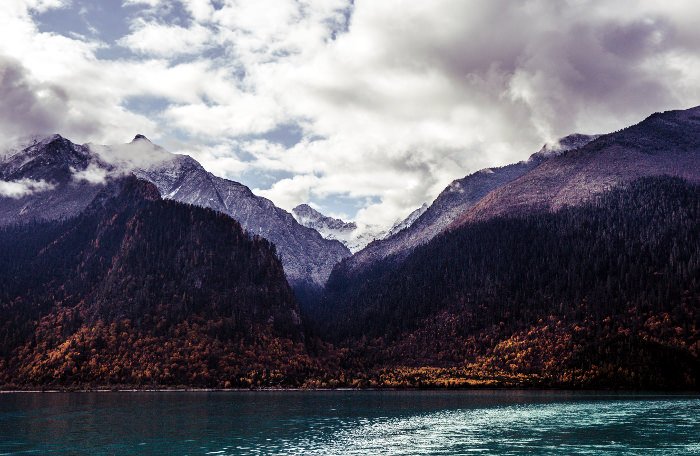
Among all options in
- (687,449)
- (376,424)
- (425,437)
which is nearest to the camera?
(687,449)

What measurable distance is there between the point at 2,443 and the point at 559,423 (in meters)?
108

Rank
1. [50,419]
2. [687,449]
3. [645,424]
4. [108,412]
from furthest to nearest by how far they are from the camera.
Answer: [108,412] < [50,419] < [645,424] < [687,449]

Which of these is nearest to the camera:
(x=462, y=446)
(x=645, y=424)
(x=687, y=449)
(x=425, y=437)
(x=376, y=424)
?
(x=687, y=449)

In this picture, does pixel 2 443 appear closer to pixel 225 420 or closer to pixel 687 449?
pixel 225 420

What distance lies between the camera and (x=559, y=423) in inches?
6068

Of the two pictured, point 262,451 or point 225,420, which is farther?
point 225,420

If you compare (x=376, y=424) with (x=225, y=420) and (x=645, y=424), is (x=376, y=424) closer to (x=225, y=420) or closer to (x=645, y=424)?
(x=225, y=420)

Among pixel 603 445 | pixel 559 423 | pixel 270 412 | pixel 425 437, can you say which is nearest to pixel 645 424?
pixel 559 423

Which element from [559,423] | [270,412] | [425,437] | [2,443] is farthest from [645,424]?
[2,443]

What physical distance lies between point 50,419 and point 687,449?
447 feet

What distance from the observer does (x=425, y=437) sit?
13350 cm

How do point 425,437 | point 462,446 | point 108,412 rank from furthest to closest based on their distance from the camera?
1. point 108,412
2. point 425,437
3. point 462,446

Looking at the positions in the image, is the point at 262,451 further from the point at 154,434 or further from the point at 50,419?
the point at 50,419

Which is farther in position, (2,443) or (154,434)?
(154,434)
